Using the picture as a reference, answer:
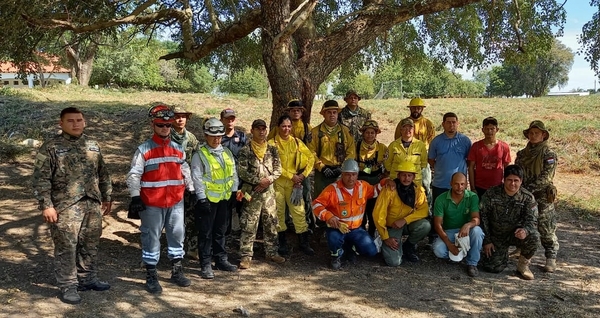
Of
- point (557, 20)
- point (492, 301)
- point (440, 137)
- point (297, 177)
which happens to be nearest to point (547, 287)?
point (492, 301)

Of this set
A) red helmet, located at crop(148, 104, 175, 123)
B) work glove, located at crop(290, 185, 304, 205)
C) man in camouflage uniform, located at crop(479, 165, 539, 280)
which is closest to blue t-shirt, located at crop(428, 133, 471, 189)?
man in camouflage uniform, located at crop(479, 165, 539, 280)

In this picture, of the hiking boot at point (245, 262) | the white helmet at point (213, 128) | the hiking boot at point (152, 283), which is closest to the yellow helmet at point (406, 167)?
the hiking boot at point (245, 262)

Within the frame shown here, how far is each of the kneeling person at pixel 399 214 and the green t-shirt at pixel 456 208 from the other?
0.61ft

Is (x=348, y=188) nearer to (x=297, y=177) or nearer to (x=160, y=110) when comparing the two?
(x=297, y=177)

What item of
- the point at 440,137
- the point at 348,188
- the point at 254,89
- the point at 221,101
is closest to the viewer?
the point at 348,188

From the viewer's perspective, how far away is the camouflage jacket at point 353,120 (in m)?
6.53

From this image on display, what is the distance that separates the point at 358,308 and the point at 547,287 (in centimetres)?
222

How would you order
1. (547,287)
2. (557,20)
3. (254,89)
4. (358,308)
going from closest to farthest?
(358,308)
(547,287)
(557,20)
(254,89)

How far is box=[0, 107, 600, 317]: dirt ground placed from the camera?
14.4ft

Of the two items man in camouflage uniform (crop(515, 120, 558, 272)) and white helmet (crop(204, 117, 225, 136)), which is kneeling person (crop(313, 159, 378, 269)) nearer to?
white helmet (crop(204, 117, 225, 136))

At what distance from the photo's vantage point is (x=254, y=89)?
5975 centimetres

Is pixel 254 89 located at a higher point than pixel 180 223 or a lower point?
higher

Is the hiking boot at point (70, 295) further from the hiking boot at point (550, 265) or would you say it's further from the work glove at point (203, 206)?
the hiking boot at point (550, 265)

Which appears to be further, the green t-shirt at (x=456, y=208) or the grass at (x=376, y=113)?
the grass at (x=376, y=113)
